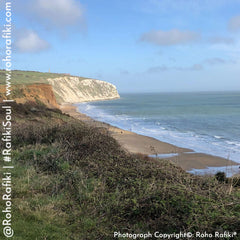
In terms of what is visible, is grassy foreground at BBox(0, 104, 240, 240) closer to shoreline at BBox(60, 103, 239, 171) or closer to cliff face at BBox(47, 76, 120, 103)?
shoreline at BBox(60, 103, 239, 171)

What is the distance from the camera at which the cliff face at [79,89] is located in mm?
109594

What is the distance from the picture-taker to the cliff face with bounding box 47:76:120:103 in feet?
360

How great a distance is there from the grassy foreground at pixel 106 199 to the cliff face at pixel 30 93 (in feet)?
102

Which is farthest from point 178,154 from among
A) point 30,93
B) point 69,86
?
point 69,86

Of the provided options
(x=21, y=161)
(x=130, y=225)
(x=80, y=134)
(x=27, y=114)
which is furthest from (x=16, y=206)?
(x=27, y=114)

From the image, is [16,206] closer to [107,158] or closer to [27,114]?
[107,158]

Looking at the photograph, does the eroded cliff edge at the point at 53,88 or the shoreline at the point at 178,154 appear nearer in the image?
the shoreline at the point at 178,154

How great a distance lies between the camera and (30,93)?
42.6 meters

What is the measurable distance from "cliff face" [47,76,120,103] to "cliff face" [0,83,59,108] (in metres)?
52.8

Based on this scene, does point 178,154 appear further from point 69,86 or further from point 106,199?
point 69,86

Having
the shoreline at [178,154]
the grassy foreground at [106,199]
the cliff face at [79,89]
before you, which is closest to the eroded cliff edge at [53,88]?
the cliff face at [79,89]

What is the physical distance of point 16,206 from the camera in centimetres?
550

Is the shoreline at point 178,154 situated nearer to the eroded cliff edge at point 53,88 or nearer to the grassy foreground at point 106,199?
the grassy foreground at point 106,199

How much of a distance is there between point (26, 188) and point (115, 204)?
2.55 m
